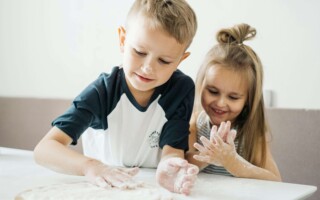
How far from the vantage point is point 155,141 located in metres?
1.27

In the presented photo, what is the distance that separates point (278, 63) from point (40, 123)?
48.2 inches

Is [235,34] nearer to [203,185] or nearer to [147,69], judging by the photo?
[147,69]

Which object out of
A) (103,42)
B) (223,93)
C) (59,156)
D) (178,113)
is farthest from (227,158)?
(103,42)

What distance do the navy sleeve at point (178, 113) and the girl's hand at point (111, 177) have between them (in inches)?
10.8

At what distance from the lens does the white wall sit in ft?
6.06

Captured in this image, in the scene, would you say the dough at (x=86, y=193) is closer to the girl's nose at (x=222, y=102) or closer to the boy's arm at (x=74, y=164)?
the boy's arm at (x=74, y=164)

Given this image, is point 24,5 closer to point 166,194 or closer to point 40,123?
point 40,123

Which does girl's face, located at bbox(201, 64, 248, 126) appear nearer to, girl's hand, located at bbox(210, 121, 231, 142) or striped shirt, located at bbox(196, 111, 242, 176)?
striped shirt, located at bbox(196, 111, 242, 176)

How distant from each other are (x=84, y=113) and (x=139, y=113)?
0.16 m

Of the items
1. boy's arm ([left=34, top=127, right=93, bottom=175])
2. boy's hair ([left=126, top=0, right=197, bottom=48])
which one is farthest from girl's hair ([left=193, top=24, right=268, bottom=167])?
boy's arm ([left=34, top=127, right=93, bottom=175])

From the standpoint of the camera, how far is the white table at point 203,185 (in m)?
0.92

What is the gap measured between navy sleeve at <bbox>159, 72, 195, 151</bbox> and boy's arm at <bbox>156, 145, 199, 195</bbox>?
0.21 m

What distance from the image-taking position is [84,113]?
1.16m

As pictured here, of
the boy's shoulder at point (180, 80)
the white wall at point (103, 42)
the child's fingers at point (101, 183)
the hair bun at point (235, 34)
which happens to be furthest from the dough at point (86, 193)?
the white wall at point (103, 42)
